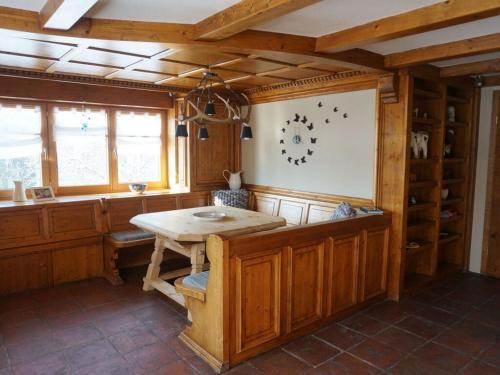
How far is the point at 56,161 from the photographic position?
4602 mm

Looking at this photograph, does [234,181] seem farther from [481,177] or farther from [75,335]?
[481,177]

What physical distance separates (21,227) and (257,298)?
2745 millimetres

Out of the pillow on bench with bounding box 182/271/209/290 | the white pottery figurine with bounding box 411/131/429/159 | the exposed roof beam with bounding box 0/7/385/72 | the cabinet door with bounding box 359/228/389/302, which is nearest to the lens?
the exposed roof beam with bounding box 0/7/385/72

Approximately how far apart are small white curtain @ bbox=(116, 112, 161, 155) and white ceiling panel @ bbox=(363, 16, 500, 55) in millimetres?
3187

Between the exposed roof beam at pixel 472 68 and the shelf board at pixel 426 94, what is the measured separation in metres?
0.21

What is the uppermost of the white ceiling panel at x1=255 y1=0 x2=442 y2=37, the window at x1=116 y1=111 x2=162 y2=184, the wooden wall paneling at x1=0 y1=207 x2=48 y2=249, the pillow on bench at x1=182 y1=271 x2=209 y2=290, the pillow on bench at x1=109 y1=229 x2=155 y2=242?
the white ceiling panel at x1=255 y1=0 x2=442 y2=37

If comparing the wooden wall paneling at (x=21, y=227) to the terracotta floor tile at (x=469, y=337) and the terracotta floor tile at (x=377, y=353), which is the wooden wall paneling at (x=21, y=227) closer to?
the terracotta floor tile at (x=377, y=353)

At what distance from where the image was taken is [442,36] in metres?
2.94

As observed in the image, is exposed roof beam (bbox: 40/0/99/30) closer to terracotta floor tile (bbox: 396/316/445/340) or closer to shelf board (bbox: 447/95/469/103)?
terracotta floor tile (bbox: 396/316/445/340)

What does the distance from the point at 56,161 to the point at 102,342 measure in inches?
99.2

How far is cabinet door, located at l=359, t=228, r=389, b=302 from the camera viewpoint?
11.7ft

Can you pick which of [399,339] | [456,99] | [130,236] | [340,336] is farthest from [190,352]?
[456,99]

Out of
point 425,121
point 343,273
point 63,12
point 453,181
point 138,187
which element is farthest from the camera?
point 138,187

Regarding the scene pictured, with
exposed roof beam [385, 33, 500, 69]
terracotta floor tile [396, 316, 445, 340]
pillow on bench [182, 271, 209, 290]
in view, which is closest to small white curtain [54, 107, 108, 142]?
pillow on bench [182, 271, 209, 290]
